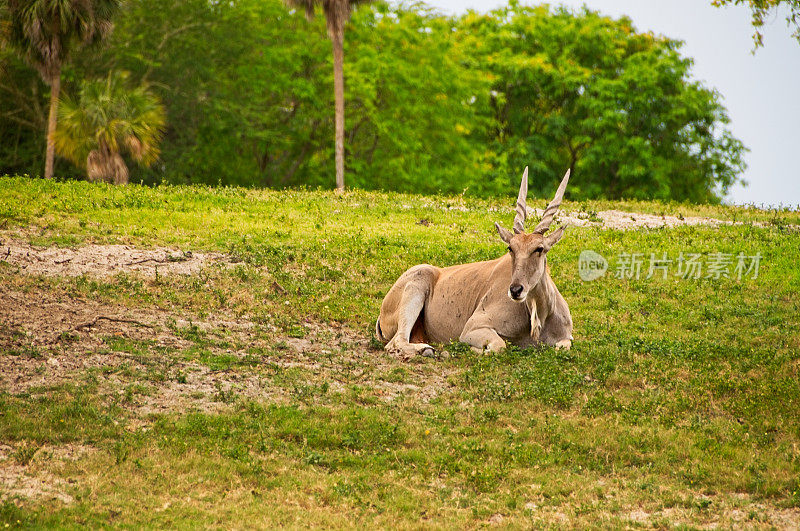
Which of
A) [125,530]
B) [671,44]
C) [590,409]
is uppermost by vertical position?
[671,44]

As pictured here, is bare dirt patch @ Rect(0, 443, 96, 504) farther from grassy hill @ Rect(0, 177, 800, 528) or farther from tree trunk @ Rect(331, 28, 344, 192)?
tree trunk @ Rect(331, 28, 344, 192)

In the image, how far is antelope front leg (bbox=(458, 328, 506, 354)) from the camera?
11.9 m

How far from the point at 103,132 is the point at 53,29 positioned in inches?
233

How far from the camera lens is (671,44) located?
50.2 metres

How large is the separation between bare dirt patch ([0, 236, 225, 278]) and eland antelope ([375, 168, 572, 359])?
434 cm

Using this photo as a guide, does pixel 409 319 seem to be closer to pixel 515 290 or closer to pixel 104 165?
pixel 515 290

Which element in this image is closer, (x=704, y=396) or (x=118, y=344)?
(x=704, y=396)

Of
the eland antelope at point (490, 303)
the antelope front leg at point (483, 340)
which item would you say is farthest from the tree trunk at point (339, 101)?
the antelope front leg at point (483, 340)

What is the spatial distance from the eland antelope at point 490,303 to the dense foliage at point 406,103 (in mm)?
29562

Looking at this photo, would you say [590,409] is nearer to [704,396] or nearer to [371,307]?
[704,396]

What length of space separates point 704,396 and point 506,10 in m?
46.2

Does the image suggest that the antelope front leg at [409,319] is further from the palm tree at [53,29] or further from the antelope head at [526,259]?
the palm tree at [53,29]

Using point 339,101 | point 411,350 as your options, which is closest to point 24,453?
point 411,350

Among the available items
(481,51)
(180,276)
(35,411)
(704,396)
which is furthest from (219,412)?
(481,51)
